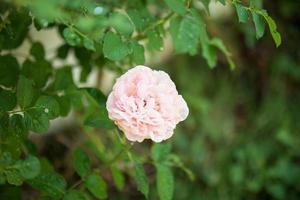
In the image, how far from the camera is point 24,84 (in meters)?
1.15

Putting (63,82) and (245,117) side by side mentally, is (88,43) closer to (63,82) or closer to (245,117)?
(63,82)

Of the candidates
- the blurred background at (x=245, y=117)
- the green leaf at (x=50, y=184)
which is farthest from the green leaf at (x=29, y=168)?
the blurred background at (x=245, y=117)

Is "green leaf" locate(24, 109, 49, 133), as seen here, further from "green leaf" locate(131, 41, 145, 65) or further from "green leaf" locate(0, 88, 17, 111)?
"green leaf" locate(131, 41, 145, 65)

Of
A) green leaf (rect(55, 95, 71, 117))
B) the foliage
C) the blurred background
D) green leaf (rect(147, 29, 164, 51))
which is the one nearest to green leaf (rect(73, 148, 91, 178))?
the foliage

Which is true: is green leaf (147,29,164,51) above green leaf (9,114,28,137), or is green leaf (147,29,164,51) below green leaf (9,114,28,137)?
above

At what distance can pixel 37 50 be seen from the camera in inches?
57.9

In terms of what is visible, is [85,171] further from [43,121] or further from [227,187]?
[227,187]

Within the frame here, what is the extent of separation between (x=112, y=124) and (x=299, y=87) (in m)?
1.81

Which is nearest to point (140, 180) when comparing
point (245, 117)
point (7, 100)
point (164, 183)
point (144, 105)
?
point (164, 183)

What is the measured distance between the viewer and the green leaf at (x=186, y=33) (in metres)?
1.28

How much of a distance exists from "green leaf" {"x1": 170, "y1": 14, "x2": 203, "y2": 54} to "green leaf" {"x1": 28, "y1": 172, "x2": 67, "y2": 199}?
42 centimetres

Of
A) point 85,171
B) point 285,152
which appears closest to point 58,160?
point 85,171

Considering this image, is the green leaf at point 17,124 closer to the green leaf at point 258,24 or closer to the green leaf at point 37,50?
the green leaf at point 37,50

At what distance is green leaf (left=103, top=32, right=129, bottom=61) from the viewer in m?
1.13
